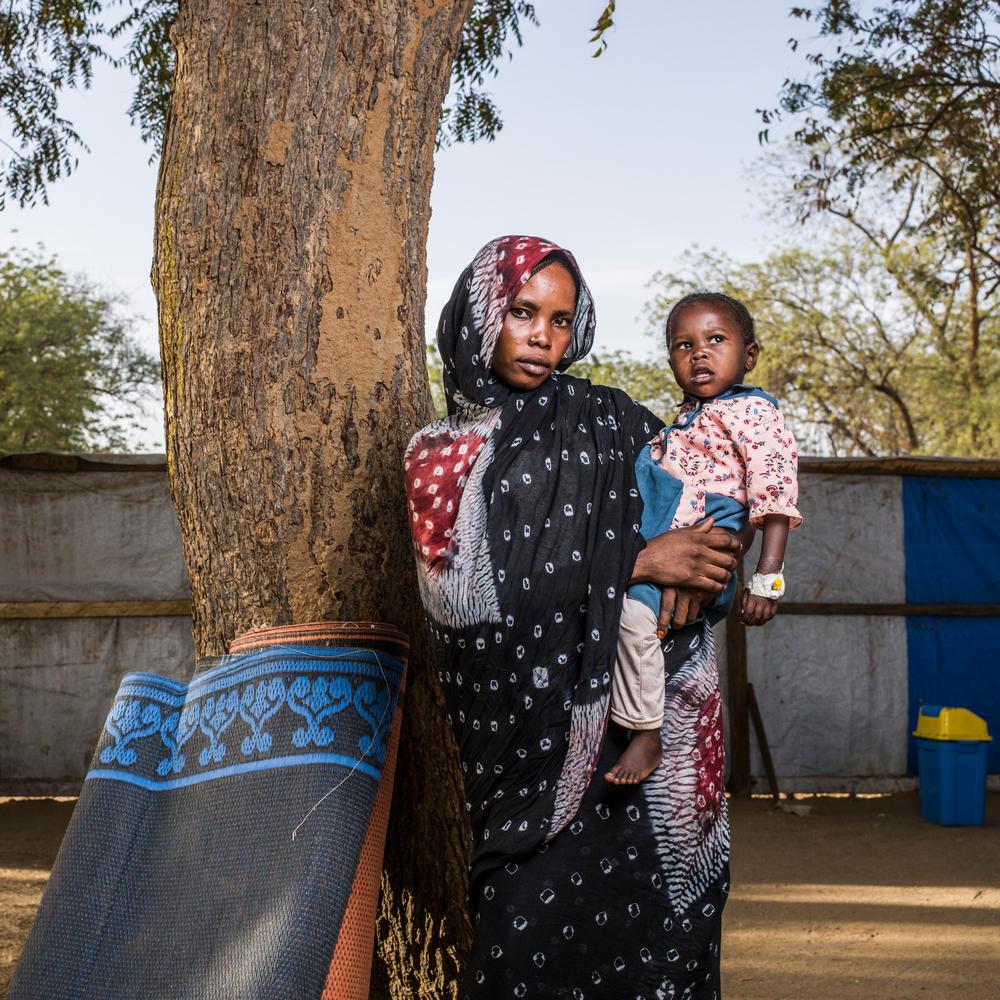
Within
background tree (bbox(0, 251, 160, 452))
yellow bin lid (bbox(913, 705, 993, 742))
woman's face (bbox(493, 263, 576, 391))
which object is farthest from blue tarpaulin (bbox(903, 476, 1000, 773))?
background tree (bbox(0, 251, 160, 452))

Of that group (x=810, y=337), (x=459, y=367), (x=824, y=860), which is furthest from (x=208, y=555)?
(x=810, y=337)

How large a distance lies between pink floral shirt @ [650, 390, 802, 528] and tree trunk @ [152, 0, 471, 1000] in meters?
0.77

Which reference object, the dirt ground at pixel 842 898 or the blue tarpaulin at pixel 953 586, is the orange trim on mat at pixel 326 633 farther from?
the blue tarpaulin at pixel 953 586

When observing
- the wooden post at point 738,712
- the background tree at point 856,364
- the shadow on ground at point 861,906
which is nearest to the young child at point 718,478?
the shadow on ground at point 861,906

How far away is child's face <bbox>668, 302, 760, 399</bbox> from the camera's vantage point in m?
2.32

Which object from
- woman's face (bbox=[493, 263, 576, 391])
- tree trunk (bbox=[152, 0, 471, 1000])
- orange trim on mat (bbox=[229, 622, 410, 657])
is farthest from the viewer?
tree trunk (bbox=[152, 0, 471, 1000])

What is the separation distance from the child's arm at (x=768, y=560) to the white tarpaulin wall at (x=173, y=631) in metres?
5.25

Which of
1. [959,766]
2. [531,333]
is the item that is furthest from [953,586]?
[531,333]

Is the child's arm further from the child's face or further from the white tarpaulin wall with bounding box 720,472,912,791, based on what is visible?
the white tarpaulin wall with bounding box 720,472,912,791

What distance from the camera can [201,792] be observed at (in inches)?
87.7

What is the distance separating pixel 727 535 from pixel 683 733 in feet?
1.27

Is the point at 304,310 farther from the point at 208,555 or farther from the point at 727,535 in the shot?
the point at 727,535

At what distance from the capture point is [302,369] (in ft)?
8.50

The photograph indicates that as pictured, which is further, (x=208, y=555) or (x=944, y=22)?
(x=944, y=22)
